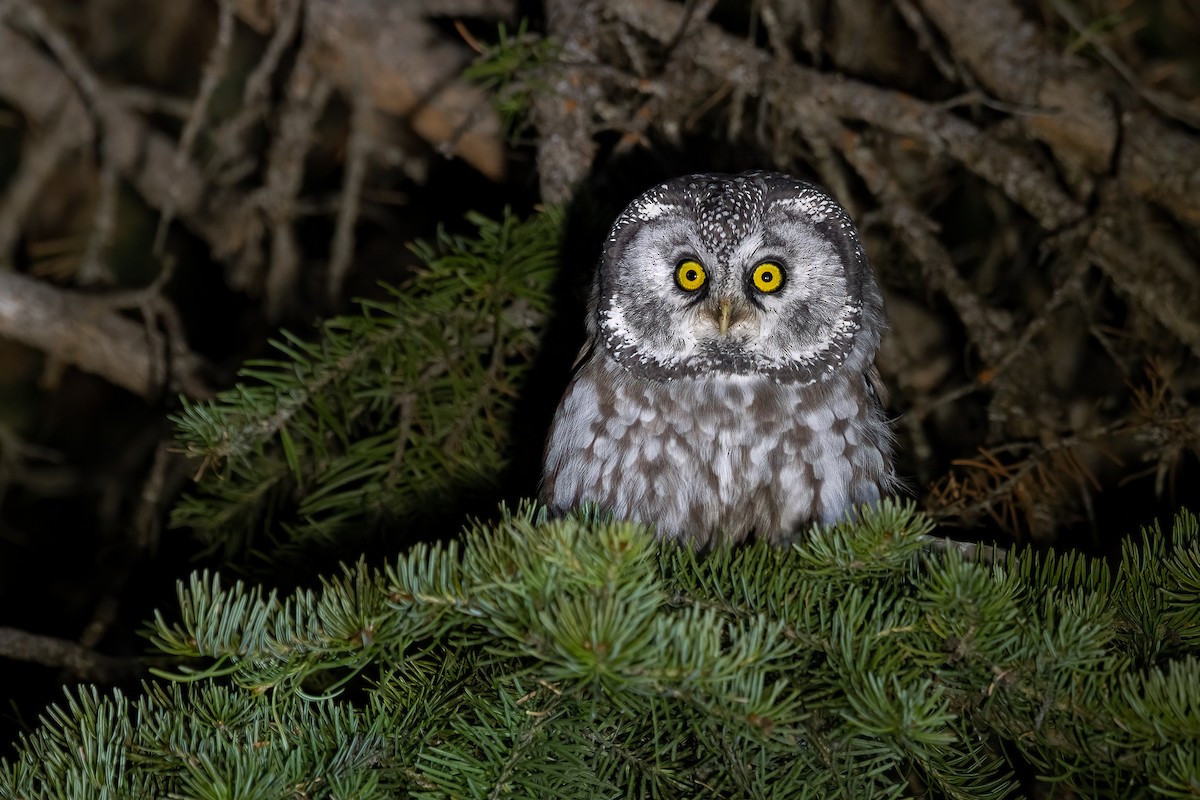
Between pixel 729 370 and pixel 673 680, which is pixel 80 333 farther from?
pixel 673 680

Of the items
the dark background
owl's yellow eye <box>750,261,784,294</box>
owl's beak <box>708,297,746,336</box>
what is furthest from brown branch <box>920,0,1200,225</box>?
owl's beak <box>708,297,746,336</box>

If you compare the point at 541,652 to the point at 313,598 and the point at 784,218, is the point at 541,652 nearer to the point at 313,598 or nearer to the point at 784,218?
the point at 313,598

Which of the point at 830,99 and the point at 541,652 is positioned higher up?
the point at 830,99

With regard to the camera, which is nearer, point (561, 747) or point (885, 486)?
point (561, 747)

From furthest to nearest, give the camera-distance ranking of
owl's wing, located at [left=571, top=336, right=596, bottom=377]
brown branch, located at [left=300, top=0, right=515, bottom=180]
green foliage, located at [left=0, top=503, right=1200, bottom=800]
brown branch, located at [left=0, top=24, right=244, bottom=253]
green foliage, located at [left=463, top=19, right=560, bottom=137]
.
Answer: brown branch, located at [left=0, top=24, right=244, bottom=253], brown branch, located at [left=300, top=0, right=515, bottom=180], green foliage, located at [left=463, top=19, right=560, bottom=137], owl's wing, located at [left=571, top=336, right=596, bottom=377], green foliage, located at [left=0, top=503, right=1200, bottom=800]

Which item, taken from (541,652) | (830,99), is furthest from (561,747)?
(830,99)

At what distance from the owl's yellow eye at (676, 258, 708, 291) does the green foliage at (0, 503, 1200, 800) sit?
2.51 ft

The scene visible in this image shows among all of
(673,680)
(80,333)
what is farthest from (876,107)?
(80,333)

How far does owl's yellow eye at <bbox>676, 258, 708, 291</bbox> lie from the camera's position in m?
2.21

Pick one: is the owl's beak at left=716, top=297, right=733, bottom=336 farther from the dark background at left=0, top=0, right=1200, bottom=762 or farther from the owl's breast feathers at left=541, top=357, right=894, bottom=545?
the dark background at left=0, top=0, right=1200, bottom=762

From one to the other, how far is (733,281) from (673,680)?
1.10 metres

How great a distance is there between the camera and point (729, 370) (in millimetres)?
2264

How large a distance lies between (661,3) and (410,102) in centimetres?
89

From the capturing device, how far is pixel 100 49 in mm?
4141
